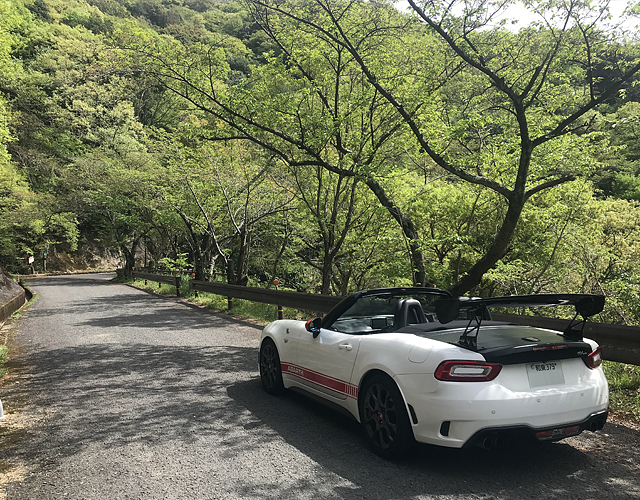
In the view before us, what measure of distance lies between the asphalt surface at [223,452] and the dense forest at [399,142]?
4787 mm

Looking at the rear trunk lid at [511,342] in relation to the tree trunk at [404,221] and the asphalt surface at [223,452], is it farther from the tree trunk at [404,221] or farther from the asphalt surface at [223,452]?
the tree trunk at [404,221]

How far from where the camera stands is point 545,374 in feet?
11.6

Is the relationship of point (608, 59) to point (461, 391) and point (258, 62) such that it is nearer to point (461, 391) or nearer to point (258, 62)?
point (461, 391)

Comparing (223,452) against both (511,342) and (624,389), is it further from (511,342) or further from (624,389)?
(624,389)

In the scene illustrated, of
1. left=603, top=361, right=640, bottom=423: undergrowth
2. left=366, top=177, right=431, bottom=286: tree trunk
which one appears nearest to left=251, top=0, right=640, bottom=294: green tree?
left=366, top=177, right=431, bottom=286: tree trunk

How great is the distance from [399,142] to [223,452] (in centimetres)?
1076

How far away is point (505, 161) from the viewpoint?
11.1m

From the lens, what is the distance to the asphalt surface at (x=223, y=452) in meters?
3.32

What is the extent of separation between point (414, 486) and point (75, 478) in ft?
8.41

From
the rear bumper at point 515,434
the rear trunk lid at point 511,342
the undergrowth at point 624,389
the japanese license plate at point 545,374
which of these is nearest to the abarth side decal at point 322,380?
the rear trunk lid at point 511,342

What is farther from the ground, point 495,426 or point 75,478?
point 495,426

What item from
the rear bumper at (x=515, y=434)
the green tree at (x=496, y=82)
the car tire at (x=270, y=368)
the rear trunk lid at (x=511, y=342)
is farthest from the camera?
the green tree at (x=496, y=82)

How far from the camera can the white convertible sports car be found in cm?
333

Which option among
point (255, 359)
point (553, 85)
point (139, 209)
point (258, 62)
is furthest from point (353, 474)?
point (139, 209)
